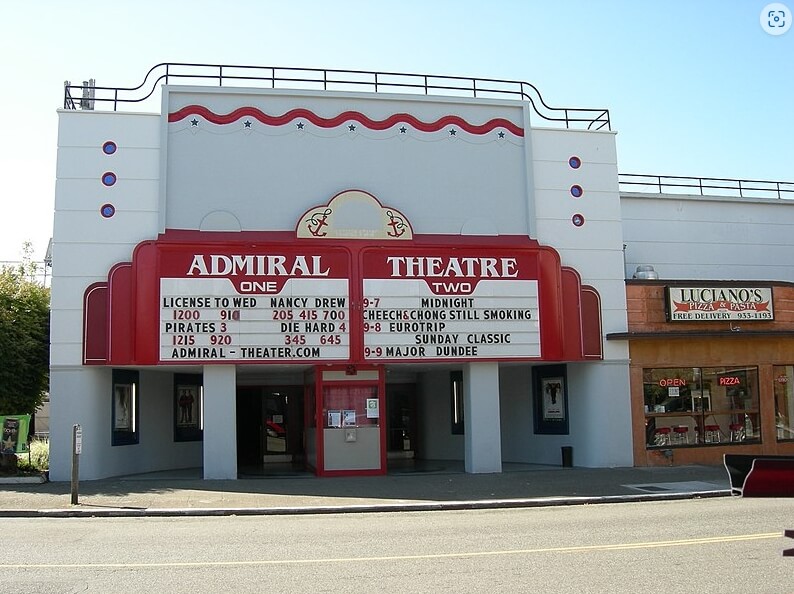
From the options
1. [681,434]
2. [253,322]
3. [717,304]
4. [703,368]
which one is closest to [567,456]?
[681,434]

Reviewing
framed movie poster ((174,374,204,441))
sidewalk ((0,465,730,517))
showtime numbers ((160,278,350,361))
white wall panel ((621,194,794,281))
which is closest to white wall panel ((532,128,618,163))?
white wall panel ((621,194,794,281))

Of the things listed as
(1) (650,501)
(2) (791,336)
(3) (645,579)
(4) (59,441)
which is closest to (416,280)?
(1) (650,501)

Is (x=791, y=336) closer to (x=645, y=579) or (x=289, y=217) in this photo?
(x=289, y=217)

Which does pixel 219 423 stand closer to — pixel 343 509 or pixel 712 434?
pixel 343 509

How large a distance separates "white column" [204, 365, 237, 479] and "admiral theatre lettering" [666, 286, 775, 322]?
35.8 feet

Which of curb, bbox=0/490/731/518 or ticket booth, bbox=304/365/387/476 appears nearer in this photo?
curb, bbox=0/490/731/518

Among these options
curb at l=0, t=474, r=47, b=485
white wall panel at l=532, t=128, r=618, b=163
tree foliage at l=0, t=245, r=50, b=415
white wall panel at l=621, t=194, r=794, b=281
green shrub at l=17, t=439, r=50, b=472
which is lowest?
curb at l=0, t=474, r=47, b=485

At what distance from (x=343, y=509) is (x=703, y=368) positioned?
1131cm

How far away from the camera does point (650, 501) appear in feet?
52.1

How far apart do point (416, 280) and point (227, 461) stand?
5.89 m

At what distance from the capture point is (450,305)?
2017cm

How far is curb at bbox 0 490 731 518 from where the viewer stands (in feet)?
47.7

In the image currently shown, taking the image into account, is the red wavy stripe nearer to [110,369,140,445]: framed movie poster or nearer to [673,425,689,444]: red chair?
[110,369,140,445]: framed movie poster

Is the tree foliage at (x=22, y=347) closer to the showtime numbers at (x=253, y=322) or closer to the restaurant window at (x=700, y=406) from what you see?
the showtime numbers at (x=253, y=322)
